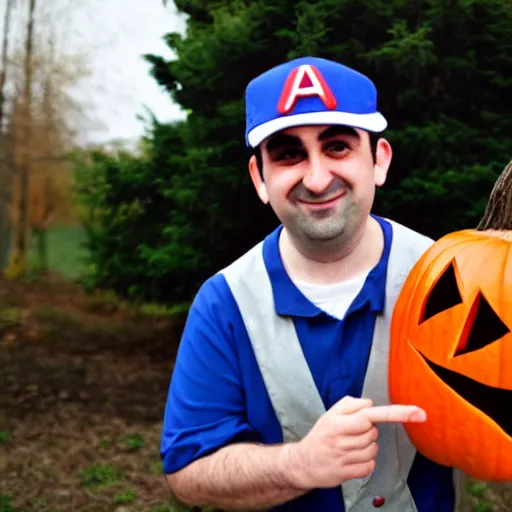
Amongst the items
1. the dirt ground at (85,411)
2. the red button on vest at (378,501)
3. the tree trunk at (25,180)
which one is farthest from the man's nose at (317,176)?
the tree trunk at (25,180)

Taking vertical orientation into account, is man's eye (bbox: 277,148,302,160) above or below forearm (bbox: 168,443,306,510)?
above

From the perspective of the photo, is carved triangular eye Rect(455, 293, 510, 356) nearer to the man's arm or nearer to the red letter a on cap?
the man's arm

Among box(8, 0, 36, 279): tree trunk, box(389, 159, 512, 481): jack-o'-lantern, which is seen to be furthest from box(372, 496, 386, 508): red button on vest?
box(8, 0, 36, 279): tree trunk

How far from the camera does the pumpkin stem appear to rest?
4.88 feet

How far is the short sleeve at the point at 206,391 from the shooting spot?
1.46 meters

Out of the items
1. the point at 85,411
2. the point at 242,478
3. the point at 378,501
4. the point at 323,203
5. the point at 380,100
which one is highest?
the point at 380,100

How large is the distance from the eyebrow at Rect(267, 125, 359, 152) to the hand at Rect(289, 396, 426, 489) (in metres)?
0.56

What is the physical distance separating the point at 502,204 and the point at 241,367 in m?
0.72

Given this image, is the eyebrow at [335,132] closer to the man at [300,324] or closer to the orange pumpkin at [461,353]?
the man at [300,324]

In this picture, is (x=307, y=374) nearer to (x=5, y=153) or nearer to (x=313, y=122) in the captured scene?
(x=313, y=122)

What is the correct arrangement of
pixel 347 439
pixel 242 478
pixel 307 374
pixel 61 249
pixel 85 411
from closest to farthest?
pixel 347 439 < pixel 242 478 < pixel 307 374 < pixel 85 411 < pixel 61 249

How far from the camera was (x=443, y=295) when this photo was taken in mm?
1459

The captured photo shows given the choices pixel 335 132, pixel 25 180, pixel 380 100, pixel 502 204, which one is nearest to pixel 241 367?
pixel 335 132

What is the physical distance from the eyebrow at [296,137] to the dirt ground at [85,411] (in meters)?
1.30
